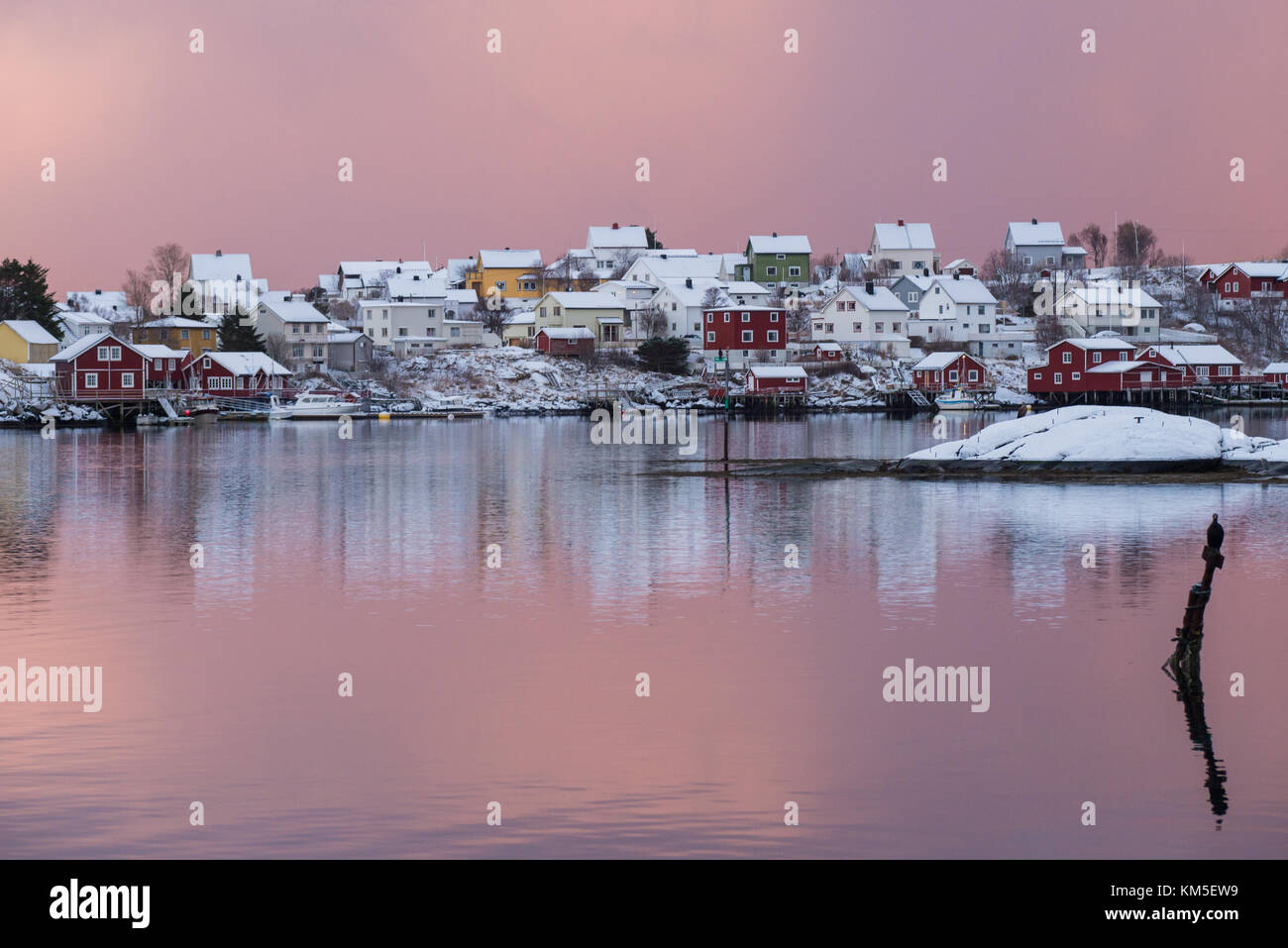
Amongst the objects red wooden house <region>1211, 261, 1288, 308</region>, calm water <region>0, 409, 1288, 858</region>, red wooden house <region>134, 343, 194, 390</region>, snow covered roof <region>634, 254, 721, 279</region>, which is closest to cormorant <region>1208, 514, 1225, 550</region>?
calm water <region>0, 409, 1288, 858</region>

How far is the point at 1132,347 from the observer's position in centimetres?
12662

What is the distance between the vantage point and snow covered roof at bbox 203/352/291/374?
401ft

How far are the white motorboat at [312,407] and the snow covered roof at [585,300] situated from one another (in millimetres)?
23525

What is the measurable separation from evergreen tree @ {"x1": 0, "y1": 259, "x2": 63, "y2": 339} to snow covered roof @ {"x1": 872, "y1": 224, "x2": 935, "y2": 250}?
85402 mm

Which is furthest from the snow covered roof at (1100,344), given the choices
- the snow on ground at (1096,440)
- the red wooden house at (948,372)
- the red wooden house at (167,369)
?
the red wooden house at (167,369)

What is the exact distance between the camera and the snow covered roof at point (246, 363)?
122m

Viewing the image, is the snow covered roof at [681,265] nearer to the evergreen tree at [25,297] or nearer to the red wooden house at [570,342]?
the red wooden house at [570,342]

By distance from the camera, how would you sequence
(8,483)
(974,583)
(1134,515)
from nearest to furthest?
(974,583)
(1134,515)
(8,483)

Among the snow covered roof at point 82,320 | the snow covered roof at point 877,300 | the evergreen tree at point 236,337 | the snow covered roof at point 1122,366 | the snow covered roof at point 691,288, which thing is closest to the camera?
the snow covered roof at point 1122,366
